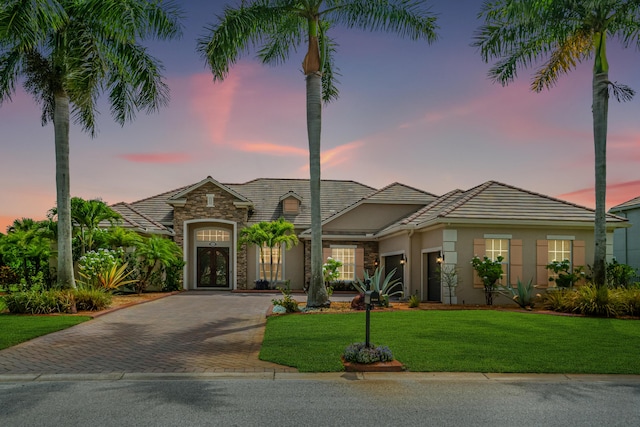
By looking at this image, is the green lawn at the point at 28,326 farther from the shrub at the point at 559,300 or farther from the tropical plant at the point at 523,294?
the shrub at the point at 559,300

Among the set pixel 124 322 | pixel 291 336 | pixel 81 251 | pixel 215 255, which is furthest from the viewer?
pixel 215 255

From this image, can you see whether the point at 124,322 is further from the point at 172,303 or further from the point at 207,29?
the point at 207,29

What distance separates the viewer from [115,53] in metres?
17.0

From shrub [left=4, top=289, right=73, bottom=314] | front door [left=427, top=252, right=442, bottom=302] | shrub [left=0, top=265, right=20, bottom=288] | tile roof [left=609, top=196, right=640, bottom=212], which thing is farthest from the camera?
tile roof [left=609, top=196, right=640, bottom=212]

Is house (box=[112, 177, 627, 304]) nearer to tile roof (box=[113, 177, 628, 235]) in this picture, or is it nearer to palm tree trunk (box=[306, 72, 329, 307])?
tile roof (box=[113, 177, 628, 235])

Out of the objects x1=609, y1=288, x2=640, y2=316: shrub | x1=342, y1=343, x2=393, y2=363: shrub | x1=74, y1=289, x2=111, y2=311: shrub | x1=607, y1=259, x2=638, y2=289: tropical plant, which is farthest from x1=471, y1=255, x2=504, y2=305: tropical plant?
x1=74, y1=289, x2=111, y2=311: shrub

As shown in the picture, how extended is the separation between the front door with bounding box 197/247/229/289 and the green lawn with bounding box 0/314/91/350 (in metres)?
13.1

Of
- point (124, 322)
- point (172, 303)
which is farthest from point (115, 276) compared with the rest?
point (124, 322)

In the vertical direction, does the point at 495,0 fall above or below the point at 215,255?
above

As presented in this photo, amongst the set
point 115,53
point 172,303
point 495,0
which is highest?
point 495,0

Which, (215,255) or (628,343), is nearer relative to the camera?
(628,343)

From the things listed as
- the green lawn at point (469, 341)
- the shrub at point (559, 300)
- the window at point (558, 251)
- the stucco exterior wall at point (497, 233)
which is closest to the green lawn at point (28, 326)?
the green lawn at point (469, 341)

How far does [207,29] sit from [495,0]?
958 cm

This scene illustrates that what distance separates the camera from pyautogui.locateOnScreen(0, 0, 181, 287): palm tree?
15.6m
